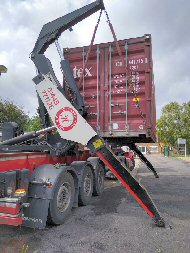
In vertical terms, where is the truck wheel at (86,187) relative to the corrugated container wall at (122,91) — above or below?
below

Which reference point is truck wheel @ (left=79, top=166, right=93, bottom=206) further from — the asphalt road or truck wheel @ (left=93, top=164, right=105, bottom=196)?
truck wheel @ (left=93, top=164, right=105, bottom=196)

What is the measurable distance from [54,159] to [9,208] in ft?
7.24

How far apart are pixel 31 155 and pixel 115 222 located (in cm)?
199

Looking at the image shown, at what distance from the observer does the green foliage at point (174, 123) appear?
172ft

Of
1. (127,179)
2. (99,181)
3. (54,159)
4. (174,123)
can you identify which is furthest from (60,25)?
(174,123)

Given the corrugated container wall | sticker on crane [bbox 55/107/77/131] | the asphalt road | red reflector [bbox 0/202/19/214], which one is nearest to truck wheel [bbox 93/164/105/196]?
the asphalt road

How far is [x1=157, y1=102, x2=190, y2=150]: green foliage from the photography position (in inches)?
2066

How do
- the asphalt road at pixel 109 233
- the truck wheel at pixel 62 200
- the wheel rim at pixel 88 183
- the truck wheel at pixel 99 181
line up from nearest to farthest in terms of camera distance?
1. the asphalt road at pixel 109 233
2. the truck wheel at pixel 62 200
3. the wheel rim at pixel 88 183
4. the truck wheel at pixel 99 181

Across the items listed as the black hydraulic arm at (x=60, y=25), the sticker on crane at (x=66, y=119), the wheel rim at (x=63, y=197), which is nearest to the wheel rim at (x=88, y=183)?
the wheel rim at (x=63, y=197)

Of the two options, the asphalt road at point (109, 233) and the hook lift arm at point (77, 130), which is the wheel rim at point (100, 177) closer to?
the asphalt road at point (109, 233)

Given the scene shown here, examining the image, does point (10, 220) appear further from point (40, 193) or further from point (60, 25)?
point (60, 25)

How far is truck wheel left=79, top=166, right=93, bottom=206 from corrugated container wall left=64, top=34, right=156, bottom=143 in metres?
1.03

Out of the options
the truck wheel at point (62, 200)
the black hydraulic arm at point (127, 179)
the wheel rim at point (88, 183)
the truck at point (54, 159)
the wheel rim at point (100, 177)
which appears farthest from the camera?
the wheel rim at point (100, 177)

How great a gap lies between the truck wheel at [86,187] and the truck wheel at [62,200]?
85 centimetres
